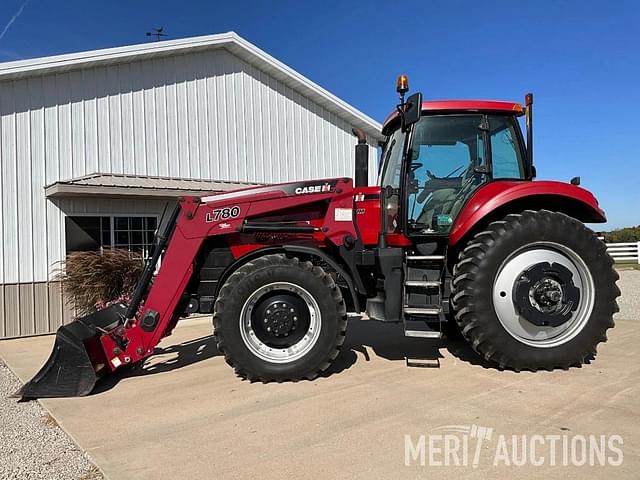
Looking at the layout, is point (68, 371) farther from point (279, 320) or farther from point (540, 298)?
point (540, 298)

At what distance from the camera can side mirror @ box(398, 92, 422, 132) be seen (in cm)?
453

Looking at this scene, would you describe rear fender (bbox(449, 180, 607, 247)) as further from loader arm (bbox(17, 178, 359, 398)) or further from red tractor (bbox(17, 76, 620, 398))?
loader arm (bbox(17, 178, 359, 398))

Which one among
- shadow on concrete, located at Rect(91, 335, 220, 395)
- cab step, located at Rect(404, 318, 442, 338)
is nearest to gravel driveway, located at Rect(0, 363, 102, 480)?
shadow on concrete, located at Rect(91, 335, 220, 395)

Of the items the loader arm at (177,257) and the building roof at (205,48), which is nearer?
the loader arm at (177,257)

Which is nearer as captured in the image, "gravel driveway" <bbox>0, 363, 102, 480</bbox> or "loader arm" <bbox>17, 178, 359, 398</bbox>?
"gravel driveway" <bbox>0, 363, 102, 480</bbox>

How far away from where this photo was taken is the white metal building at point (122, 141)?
797 centimetres

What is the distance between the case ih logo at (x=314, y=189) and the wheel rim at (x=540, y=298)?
1848mm

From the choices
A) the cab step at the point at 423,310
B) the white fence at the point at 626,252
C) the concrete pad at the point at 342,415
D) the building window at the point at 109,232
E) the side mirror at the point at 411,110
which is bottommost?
the concrete pad at the point at 342,415

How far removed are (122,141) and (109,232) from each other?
5.48 ft

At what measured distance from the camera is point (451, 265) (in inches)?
200

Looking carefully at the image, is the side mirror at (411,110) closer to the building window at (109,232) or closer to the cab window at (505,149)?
the cab window at (505,149)

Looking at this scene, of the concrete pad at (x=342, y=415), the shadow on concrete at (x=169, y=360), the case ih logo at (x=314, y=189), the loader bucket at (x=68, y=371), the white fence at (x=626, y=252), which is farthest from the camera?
the white fence at (x=626, y=252)

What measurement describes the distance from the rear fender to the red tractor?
1 cm

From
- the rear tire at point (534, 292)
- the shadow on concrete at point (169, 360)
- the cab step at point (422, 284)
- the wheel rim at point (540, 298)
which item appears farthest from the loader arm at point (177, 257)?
the wheel rim at point (540, 298)
